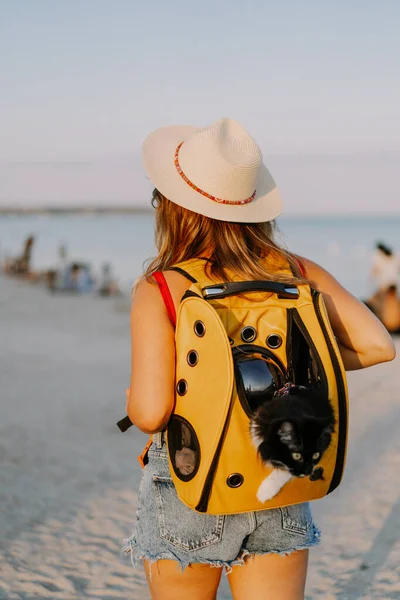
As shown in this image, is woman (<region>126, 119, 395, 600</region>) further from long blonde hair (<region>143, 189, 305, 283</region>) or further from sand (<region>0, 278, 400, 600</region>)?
sand (<region>0, 278, 400, 600</region>)

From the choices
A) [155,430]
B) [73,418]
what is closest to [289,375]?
[155,430]

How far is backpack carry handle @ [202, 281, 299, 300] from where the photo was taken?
1.89m

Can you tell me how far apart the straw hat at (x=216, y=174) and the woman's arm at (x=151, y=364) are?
309mm

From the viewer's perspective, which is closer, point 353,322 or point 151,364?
point 151,364

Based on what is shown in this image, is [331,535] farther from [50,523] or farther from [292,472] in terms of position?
[292,472]

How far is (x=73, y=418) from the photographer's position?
23.7ft

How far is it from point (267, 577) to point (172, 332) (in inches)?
28.9

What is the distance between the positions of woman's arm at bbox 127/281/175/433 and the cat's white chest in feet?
0.99

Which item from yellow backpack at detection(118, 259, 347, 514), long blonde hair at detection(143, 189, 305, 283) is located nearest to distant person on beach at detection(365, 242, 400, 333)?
long blonde hair at detection(143, 189, 305, 283)

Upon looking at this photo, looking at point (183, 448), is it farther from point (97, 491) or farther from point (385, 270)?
point (385, 270)

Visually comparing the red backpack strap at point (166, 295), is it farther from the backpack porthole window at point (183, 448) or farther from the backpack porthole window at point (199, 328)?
the backpack porthole window at point (183, 448)

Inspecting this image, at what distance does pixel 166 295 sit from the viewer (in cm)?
194

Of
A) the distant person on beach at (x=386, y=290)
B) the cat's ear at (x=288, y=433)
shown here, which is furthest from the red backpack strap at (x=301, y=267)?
the distant person on beach at (x=386, y=290)

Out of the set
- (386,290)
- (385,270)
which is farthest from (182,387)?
(385,270)
